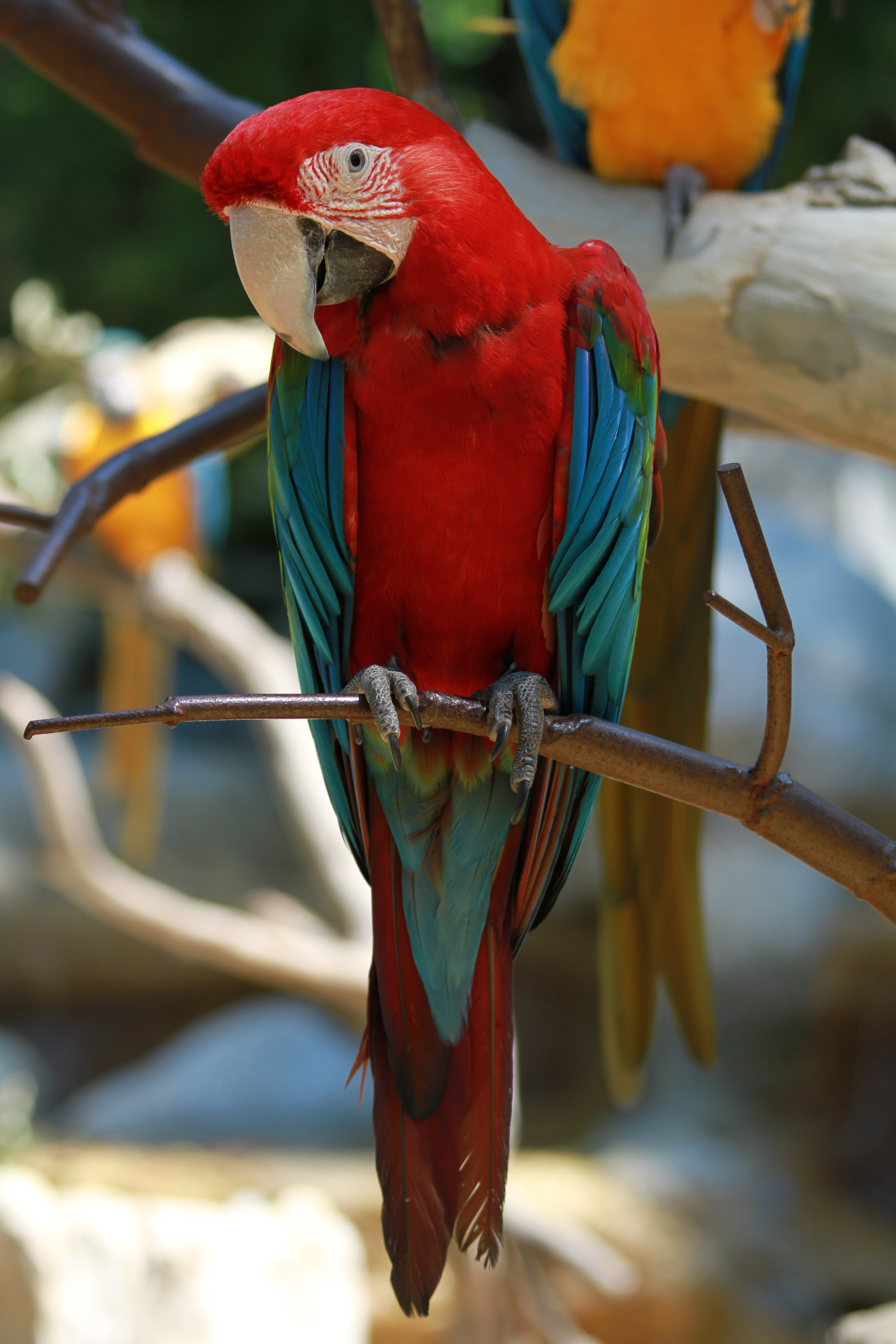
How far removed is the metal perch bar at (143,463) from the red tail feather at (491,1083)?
417 millimetres

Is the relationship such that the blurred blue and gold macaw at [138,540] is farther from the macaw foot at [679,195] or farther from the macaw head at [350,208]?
the macaw head at [350,208]

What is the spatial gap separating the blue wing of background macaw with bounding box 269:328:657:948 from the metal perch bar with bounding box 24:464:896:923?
0.06m

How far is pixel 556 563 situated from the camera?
603 mm

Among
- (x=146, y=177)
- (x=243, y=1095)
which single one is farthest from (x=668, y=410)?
(x=146, y=177)

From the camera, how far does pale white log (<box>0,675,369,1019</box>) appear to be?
1.83 meters

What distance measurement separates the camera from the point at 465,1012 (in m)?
Answer: 0.61

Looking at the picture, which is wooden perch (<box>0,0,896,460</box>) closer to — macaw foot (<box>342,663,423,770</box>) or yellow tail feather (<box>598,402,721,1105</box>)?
yellow tail feather (<box>598,402,721,1105</box>)

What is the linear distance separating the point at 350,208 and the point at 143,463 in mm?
496

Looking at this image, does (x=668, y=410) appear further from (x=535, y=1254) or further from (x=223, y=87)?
(x=223, y=87)

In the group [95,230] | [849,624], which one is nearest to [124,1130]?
[849,624]

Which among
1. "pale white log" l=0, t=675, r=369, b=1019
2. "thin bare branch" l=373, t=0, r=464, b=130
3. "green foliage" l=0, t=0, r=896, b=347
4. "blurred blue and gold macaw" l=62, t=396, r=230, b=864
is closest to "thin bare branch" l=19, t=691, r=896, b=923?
"thin bare branch" l=373, t=0, r=464, b=130

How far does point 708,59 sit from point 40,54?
604mm

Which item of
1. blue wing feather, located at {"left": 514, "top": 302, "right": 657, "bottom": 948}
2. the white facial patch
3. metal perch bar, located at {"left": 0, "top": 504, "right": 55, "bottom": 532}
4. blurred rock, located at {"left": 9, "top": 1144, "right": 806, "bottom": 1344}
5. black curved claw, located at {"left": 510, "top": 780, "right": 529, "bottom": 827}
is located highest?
the white facial patch

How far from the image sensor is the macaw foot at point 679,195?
0.91 m
